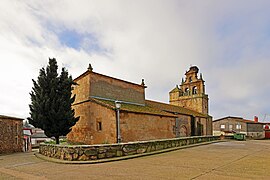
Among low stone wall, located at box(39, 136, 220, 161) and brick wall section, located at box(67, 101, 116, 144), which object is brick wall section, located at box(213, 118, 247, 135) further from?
low stone wall, located at box(39, 136, 220, 161)

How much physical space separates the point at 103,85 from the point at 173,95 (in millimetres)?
26100

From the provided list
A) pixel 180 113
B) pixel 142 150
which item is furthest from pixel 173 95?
pixel 142 150

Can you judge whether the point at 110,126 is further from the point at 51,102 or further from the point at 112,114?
the point at 51,102

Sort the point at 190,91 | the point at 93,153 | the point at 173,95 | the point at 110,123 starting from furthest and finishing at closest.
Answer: the point at 173,95 < the point at 190,91 < the point at 110,123 < the point at 93,153

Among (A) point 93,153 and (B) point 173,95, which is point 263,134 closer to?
(B) point 173,95

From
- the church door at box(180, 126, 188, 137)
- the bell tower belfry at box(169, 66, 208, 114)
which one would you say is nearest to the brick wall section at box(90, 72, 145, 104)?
the church door at box(180, 126, 188, 137)

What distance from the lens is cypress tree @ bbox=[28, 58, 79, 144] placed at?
1423cm

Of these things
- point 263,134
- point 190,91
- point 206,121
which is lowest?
point 263,134

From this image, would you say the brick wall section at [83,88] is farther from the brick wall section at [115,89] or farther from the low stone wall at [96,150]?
the low stone wall at [96,150]

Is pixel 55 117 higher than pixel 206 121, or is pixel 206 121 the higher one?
pixel 55 117

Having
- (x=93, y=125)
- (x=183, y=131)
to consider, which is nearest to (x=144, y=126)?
(x=93, y=125)

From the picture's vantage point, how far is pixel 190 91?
39.9 m

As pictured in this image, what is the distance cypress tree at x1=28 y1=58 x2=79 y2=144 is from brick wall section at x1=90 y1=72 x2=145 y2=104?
306 cm

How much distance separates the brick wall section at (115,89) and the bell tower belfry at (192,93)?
18.3m
